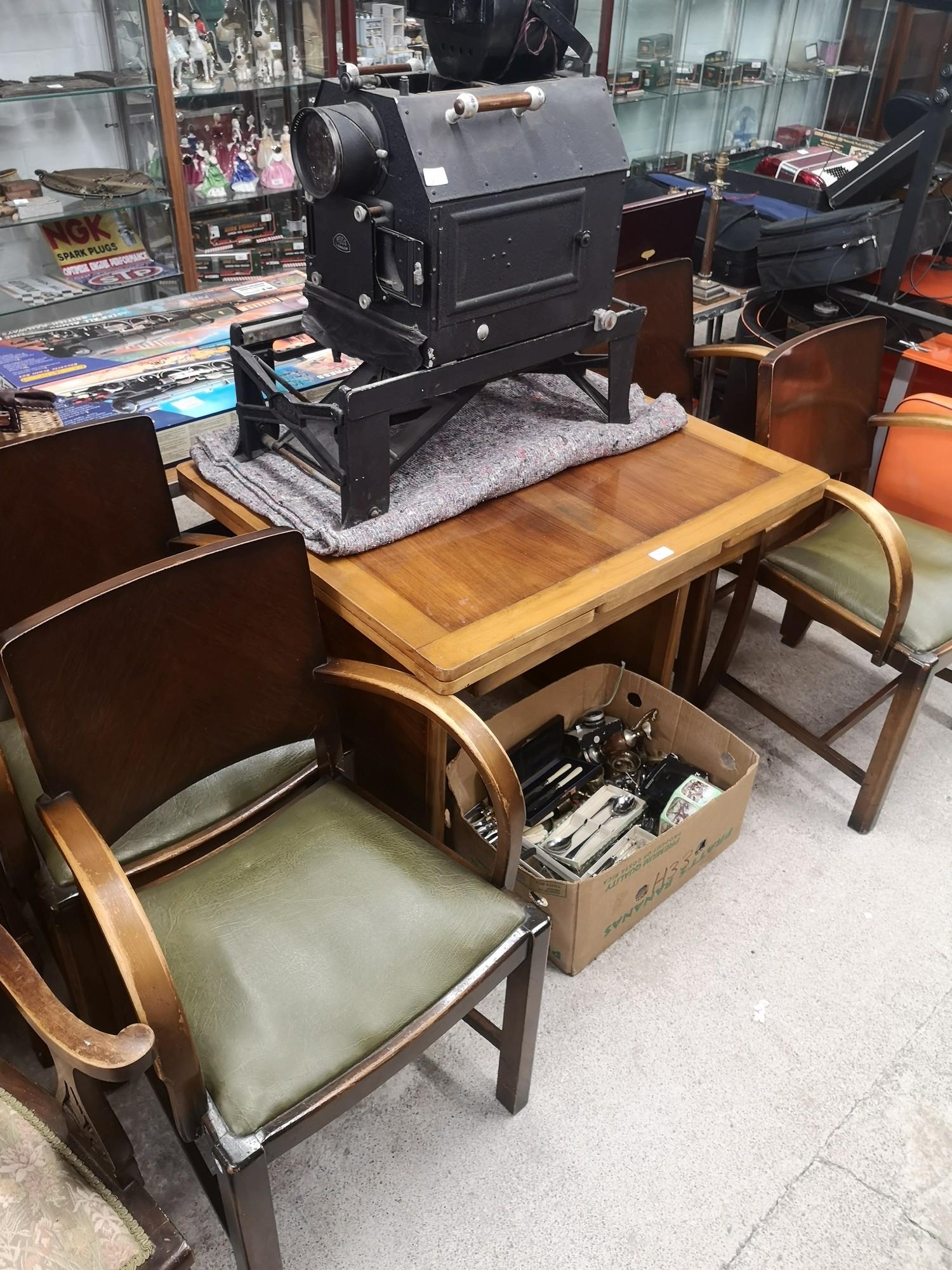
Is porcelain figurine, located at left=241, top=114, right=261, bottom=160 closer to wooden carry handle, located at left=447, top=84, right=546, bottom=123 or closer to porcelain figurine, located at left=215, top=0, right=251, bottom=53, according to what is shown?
porcelain figurine, located at left=215, top=0, right=251, bottom=53

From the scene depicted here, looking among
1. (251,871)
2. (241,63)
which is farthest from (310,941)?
(241,63)

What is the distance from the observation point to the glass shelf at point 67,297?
2.82m

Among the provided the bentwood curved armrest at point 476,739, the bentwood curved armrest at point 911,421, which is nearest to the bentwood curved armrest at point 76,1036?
the bentwood curved armrest at point 476,739

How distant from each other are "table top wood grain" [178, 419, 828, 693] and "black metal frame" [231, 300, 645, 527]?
0.38ft

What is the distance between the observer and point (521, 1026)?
139 cm

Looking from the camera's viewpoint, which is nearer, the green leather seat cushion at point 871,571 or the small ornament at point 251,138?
the green leather seat cushion at point 871,571

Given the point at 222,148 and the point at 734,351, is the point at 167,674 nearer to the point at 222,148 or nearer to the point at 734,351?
the point at 734,351

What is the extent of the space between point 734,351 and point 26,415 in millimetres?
1499

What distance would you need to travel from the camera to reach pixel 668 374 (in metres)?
2.42

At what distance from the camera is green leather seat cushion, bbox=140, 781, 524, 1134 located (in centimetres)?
110

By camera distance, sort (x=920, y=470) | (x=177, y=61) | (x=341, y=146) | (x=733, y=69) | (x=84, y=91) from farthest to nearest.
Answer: (x=733, y=69), (x=177, y=61), (x=84, y=91), (x=920, y=470), (x=341, y=146)

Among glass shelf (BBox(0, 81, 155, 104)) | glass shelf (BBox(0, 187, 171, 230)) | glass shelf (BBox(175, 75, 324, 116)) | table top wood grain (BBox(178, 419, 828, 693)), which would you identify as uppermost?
glass shelf (BBox(0, 81, 155, 104))

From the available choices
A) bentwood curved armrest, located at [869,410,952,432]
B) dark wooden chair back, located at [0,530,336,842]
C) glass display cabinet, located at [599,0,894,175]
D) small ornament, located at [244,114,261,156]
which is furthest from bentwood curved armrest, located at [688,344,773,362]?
glass display cabinet, located at [599,0,894,175]

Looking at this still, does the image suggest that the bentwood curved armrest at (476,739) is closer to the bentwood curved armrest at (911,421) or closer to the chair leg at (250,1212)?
the chair leg at (250,1212)
